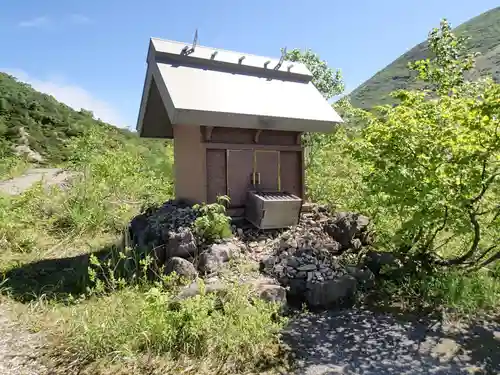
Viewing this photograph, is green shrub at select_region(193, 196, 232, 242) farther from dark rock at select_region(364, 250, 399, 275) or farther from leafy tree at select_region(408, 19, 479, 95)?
leafy tree at select_region(408, 19, 479, 95)

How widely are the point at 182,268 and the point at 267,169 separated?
3.25 m

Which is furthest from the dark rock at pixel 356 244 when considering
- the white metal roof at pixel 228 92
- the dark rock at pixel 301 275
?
the white metal roof at pixel 228 92

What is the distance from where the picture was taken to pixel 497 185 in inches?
215

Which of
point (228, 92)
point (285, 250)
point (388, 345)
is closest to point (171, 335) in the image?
point (388, 345)

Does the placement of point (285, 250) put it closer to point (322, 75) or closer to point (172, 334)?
point (172, 334)

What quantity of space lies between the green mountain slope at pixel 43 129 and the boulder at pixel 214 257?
10.3 metres

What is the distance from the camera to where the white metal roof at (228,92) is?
6.91 metres

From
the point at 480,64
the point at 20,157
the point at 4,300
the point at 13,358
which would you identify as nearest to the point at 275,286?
the point at 13,358

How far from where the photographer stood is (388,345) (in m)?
4.50

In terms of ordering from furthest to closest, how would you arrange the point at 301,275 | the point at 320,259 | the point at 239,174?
the point at 239,174 < the point at 320,259 < the point at 301,275

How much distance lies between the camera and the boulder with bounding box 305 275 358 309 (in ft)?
18.5

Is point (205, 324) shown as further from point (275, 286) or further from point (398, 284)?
point (398, 284)

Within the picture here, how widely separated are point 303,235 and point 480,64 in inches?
1794

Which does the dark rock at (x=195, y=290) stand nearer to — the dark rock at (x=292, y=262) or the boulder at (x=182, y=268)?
the boulder at (x=182, y=268)
